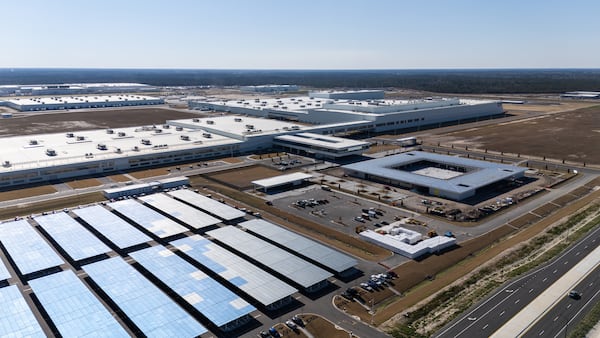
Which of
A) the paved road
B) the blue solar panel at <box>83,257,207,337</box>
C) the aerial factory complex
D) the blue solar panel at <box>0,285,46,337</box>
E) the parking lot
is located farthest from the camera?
the parking lot

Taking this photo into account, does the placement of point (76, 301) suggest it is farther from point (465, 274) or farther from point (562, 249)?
point (562, 249)

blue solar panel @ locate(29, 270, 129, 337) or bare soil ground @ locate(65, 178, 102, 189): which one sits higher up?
bare soil ground @ locate(65, 178, 102, 189)

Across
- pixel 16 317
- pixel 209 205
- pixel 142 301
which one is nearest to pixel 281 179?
pixel 209 205

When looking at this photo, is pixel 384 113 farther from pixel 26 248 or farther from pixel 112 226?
pixel 26 248

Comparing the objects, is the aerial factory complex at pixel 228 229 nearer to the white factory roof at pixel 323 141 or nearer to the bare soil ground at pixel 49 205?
the bare soil ground at pixel 49 205

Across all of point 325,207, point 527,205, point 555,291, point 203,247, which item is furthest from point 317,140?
point 555,291

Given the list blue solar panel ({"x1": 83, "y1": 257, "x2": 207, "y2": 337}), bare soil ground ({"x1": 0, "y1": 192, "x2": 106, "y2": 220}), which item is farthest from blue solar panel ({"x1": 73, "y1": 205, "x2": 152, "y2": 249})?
bare soil ground ({"x1": 0, "y1": 192, "x2": 106, "y2": 220})

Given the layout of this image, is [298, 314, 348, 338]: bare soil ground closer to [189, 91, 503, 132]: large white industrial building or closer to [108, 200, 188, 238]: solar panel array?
[108, 200, 188, 238]: solar panel array
